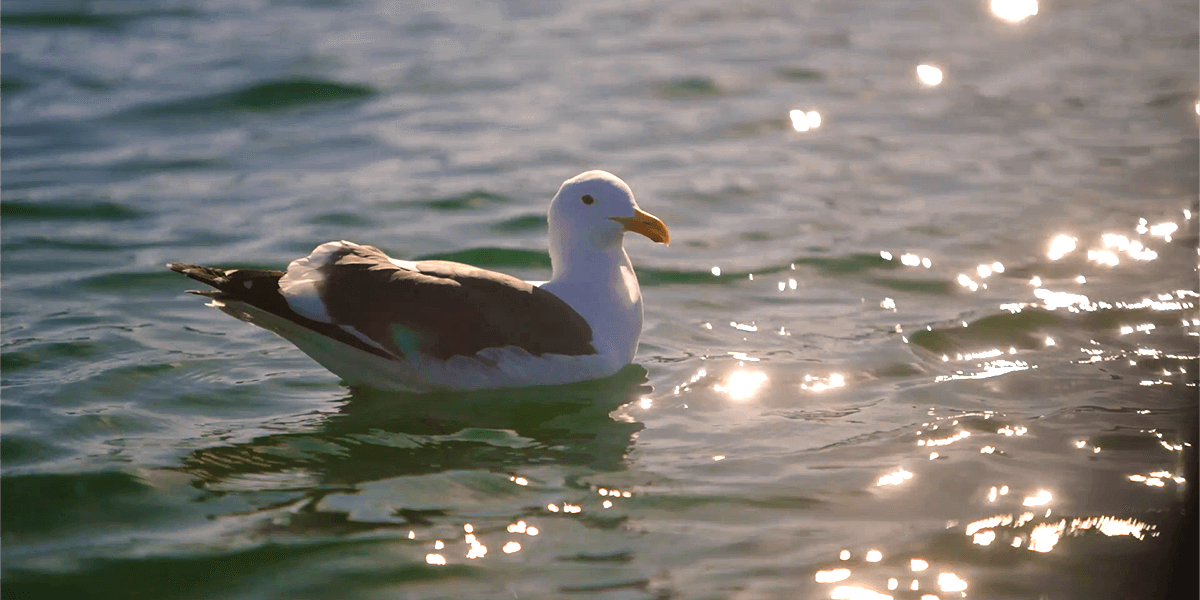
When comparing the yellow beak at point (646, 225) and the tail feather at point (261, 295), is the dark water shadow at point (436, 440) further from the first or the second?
the yellow beak at point (646, 225)

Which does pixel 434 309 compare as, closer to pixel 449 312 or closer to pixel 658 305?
pixel 449 312

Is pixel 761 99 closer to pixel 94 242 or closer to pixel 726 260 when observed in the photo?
pixel 726 260

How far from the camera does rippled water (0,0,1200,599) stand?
5.93 meters

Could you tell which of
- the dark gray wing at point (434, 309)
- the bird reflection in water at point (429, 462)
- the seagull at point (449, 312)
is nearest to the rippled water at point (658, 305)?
the bird reflection in water at point (429, 462)

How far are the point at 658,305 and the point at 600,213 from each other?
152 cm

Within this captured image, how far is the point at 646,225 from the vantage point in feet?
26.1

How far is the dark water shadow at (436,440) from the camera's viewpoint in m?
6.76

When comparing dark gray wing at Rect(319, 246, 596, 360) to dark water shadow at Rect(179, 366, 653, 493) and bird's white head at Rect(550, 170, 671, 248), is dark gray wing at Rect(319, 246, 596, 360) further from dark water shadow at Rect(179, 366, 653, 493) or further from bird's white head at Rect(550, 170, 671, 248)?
bird's white head at Rect(550, 170, 671, 248)

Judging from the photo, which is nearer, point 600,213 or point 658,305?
point 600,213

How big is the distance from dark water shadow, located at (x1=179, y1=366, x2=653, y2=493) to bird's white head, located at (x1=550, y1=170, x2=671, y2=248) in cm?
88

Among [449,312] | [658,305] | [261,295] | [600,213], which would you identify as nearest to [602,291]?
[600,213]

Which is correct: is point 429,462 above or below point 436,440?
below

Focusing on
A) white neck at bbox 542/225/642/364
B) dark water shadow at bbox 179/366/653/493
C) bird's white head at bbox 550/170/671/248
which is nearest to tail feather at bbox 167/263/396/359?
dark water shadow at bbox 179/366/653/493

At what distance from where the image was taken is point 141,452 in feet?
23.0
